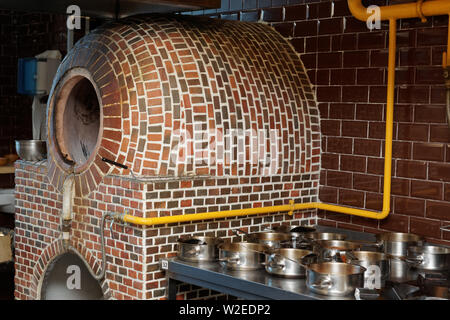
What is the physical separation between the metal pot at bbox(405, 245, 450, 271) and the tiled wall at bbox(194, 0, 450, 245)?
53 cm

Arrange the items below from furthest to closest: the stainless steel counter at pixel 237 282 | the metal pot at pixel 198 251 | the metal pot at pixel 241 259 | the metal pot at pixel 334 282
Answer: the metal pot at pixel 198 251 < the metal pot at pixel 241 259 < the stainless steel counter at pixel 237 282 < the metal pot at pixel 334 282

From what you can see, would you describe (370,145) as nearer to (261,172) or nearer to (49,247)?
(261,172)

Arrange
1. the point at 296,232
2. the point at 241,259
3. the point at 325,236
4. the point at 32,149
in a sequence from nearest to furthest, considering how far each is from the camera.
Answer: the point at 241,259 < the point at 325,236 < the point at 296,232 < the point at 32,149

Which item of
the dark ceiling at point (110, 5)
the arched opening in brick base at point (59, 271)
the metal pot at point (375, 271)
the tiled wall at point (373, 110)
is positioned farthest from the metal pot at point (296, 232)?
the dark ceiling at point (110, 5)

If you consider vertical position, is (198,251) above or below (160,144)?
below

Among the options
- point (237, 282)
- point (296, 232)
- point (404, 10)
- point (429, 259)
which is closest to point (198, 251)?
point (237, 282)

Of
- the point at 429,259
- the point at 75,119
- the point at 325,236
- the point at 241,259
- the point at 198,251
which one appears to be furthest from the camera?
the point at 75,119

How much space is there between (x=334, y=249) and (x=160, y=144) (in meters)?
1.53

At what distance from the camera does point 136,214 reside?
5.31 meters

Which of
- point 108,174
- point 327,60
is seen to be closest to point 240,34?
point 327,60

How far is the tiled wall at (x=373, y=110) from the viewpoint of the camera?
5574 millimetres

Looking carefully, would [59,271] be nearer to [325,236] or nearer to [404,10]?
[325,236]

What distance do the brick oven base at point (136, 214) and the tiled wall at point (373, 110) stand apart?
17.4 inches

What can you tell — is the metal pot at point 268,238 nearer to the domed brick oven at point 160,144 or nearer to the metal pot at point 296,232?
the metal pot at point 296,232
